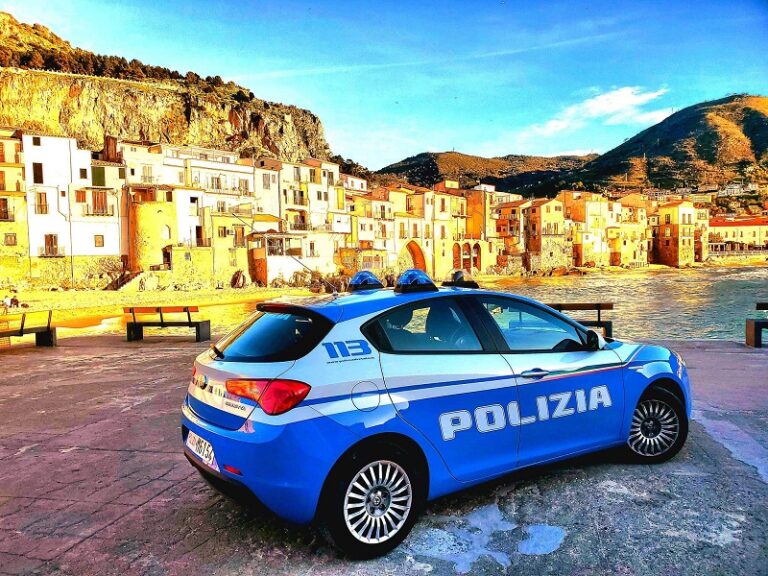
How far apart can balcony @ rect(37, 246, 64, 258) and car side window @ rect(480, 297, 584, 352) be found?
2008 inches

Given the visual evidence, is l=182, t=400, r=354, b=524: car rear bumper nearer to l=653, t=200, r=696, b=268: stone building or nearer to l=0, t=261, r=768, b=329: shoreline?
l=0, t=261, r=768, b=329: shoreline

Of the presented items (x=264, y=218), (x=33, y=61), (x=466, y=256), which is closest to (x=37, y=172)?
(x=264, y=218)

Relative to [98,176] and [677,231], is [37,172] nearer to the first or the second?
[98,176]

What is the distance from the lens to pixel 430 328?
3.92 metres

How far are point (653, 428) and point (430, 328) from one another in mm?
2169

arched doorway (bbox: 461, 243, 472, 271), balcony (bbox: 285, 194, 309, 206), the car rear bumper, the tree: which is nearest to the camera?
the car rear bumper

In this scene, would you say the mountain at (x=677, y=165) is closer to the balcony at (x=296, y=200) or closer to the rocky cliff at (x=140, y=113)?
the rocky cliff at (x=140, y=113)

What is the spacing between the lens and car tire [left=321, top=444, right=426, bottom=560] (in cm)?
297

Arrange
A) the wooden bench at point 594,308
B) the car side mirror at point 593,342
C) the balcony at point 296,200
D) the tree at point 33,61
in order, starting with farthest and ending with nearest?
the tree at point 33,61 → the balcony at point 296,200 → the wooden bench at point 594,308 → the car side mirror at point 593,342

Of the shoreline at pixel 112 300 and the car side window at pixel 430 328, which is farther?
the shoreline at pixel 112 300

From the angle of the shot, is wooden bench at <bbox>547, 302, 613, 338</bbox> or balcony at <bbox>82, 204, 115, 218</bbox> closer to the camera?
Answer: wooden bench at <bbox>547, 302, 613, 338</bbox>

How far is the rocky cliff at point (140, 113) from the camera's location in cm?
6919

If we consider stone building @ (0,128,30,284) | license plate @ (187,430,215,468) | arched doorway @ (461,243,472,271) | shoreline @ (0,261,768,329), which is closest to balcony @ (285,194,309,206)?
shoreline @ (0,261,768,329)

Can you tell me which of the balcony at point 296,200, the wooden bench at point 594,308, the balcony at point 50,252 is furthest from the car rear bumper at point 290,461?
the balcony at point 296,200
